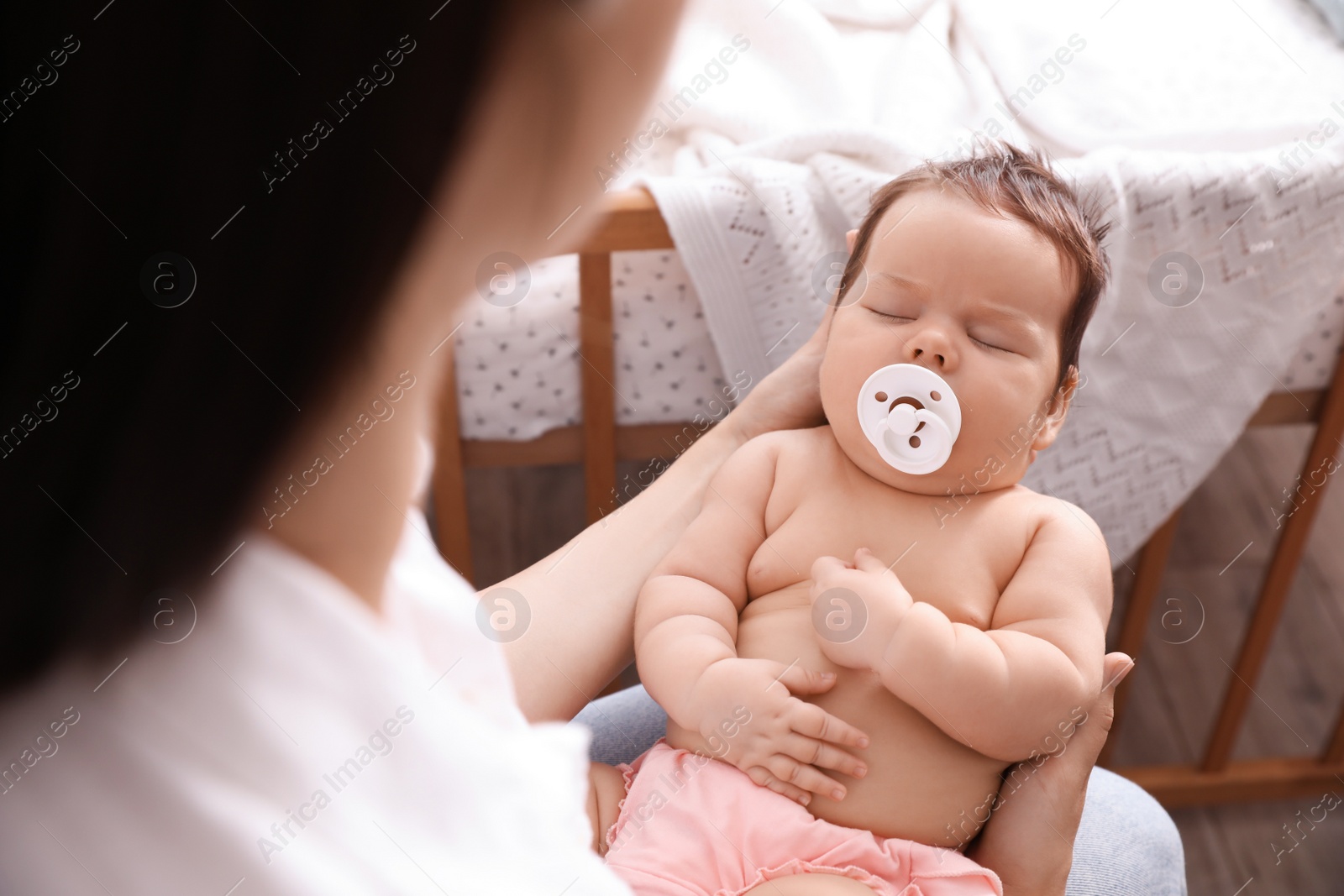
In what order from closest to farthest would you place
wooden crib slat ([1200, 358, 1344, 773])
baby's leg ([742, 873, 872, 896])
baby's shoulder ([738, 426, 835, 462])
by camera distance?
baby's leg ([742, 873, 872, 896]) → baby's shoulder ([738, 426, 835, 462]) → wooden crib slat ([1200, 358, 1344, 773])

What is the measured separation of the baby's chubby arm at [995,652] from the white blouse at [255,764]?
323 mm

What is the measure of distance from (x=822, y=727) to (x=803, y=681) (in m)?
0.04

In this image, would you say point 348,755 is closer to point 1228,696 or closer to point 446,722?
point 446,722

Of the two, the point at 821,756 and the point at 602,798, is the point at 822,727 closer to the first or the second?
the point at 821,756

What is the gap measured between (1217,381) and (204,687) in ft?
3.79

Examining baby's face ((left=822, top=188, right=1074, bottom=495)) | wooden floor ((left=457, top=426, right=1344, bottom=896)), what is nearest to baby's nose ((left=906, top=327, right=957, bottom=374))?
baby's face ((left=822, top=188, right=1074, bottom=495))

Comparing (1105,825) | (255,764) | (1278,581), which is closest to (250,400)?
(255,764)

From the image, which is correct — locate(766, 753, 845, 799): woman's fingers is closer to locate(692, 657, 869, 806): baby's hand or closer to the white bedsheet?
locate(692, 657, 869, 806): baby's hand

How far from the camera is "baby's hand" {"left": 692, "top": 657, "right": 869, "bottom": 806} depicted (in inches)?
30.3

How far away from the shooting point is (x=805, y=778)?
76 cm

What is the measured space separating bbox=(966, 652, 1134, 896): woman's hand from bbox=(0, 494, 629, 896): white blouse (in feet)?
1.37

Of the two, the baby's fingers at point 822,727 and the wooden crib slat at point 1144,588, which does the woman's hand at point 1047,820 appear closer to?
the baby's fingers at point 822,727

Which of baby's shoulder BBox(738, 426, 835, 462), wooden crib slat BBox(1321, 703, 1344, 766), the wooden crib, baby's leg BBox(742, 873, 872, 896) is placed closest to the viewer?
baby's leg BBox(742, 873, 872, 896)

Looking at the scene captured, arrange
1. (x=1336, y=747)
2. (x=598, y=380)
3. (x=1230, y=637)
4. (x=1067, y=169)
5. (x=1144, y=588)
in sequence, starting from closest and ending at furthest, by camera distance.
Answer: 1. (x=1067, y=169)
2. (x=598, y=380)
3. (x=1144, y=588)
4. (x=1336, y=747)
5. (x=1230, y=637)
